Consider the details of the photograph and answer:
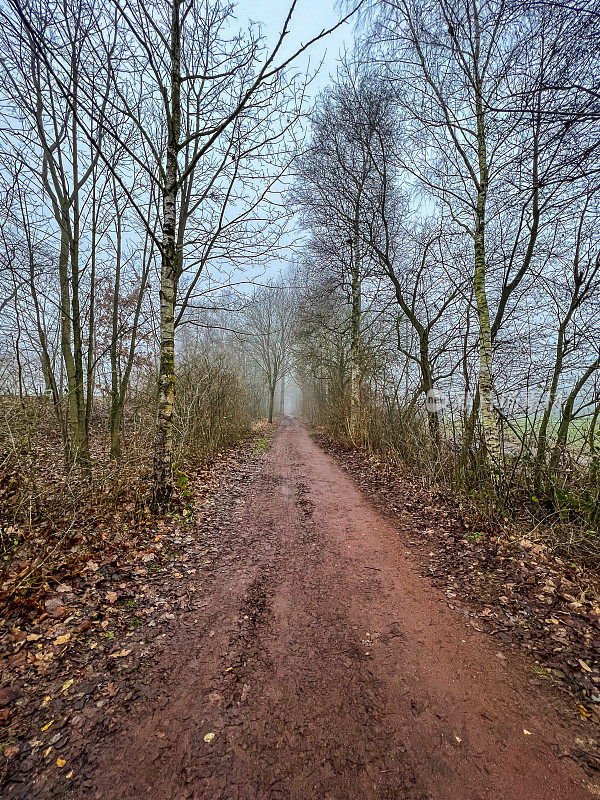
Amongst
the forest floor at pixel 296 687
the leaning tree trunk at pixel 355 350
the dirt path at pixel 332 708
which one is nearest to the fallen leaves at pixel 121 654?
the forest floor at pixel 296 687

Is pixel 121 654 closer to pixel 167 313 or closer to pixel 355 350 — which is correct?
pixel 167 313

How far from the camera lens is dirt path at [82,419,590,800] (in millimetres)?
1847

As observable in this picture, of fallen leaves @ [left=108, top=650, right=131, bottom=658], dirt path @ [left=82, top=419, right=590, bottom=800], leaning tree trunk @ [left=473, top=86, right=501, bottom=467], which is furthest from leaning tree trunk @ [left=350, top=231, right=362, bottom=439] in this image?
fallen leaves @ [left=108, top=650, right=131, bottom=658]

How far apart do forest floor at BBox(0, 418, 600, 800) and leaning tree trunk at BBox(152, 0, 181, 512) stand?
1.25m

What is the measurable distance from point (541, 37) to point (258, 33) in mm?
3904

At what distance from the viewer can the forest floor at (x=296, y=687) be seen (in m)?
1.87

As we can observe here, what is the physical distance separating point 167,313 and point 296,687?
4824mm

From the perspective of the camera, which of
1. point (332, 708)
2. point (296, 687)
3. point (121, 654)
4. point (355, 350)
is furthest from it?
point (355, 350)

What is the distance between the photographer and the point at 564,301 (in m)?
5.98

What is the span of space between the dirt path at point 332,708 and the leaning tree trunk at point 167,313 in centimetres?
191

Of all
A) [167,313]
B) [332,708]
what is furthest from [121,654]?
[167,313]

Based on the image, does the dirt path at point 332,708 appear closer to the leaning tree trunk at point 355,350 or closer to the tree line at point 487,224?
the tree line at point 487,224

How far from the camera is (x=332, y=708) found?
2.28m

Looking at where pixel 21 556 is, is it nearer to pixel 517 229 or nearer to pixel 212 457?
pixel 212 457
